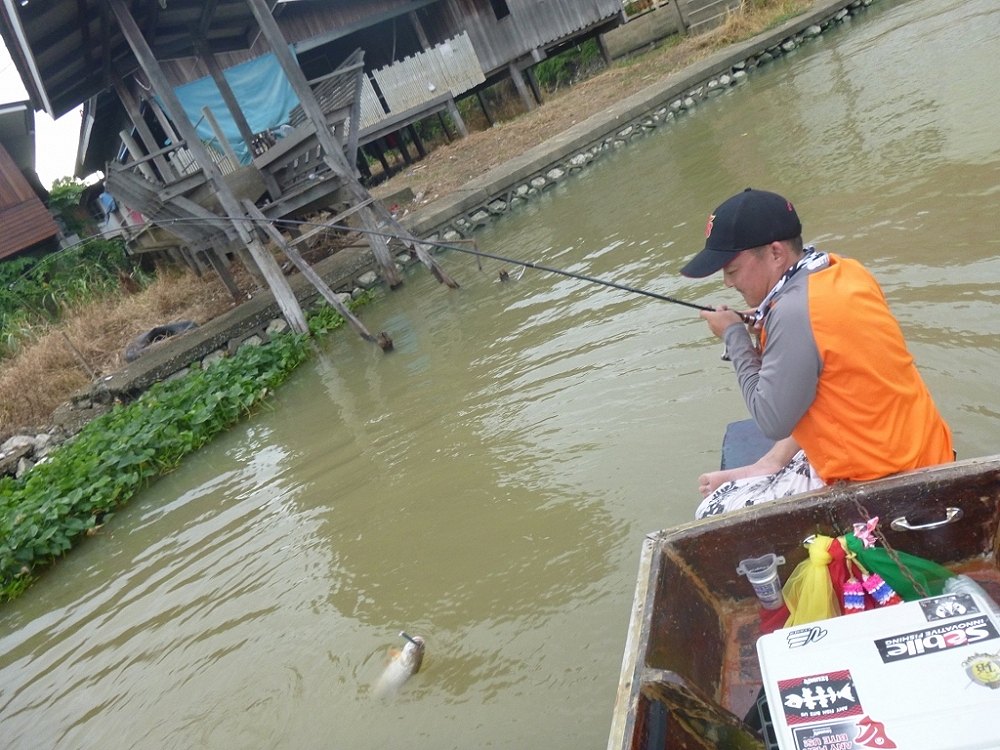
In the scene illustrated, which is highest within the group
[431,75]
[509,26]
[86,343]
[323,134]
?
[509,26]

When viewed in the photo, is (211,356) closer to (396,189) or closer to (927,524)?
(396,189)

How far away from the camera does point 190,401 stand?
9.16 m

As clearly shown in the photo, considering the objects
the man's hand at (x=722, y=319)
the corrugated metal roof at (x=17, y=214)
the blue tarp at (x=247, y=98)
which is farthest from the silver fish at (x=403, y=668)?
the corrugated metal roof at (x=17, y=214)

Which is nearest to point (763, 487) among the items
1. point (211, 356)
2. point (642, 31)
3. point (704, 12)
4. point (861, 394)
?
point (861, 394)

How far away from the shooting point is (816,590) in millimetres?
2395

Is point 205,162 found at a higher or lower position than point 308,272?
higher

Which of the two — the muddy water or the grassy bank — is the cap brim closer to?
the muddy water

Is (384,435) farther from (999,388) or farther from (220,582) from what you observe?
(999,388)

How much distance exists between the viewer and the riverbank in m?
11.2

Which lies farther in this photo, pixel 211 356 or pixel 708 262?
pixel 211 356

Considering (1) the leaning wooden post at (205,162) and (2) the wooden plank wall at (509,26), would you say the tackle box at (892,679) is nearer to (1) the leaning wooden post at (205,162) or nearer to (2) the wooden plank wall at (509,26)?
(1) the leaning wooden post at (205,162)

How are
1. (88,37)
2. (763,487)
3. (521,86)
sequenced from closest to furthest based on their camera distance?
(763,487) < (88,37) < (521,86)

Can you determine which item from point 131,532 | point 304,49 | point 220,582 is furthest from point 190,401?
point 304,49

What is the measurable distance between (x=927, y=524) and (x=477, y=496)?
3.39m
